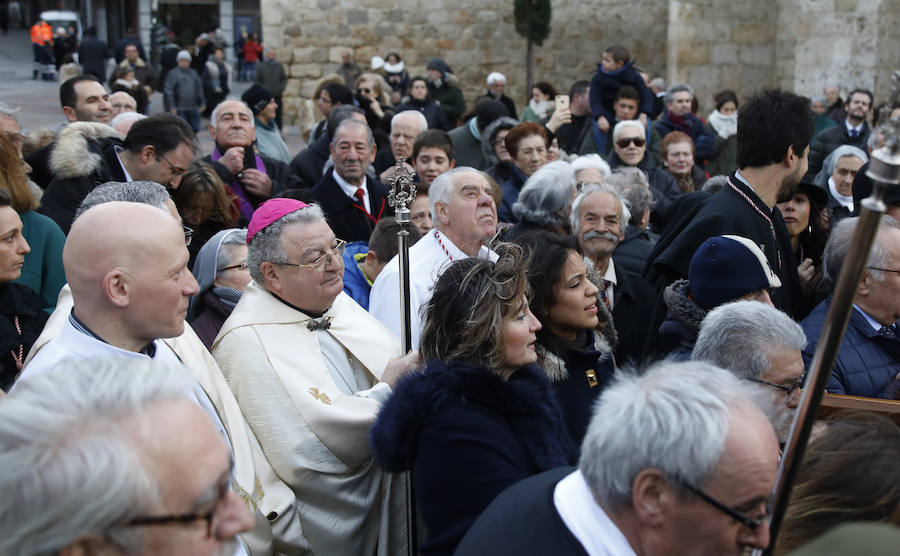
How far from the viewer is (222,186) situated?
5.02 meters

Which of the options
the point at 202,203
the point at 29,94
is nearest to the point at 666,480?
the point at 202,203

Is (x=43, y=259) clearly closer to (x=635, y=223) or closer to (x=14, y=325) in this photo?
(x=14, y=325)

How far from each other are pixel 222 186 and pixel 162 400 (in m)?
3.52

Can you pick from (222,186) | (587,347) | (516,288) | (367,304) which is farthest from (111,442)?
(222,186)

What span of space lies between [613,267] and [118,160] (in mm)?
2737

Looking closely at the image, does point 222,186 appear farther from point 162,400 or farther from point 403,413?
point 162,400

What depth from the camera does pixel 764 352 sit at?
2.91 m

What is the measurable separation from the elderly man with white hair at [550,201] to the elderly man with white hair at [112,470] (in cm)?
354

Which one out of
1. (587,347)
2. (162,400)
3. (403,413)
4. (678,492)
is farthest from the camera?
(587,347)

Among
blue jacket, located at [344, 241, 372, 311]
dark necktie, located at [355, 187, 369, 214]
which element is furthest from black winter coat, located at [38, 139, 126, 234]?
dark necktie, located at [355, 187, 369, 214]

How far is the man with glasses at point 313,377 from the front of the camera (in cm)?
313

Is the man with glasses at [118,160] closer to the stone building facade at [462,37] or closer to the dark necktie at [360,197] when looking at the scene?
the dark necktie at [360,197]

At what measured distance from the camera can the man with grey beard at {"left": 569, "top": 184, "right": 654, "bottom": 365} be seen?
4.55 m

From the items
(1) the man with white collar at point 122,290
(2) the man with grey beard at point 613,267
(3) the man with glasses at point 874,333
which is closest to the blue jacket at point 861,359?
(3) the man with glasses at point 874,333
